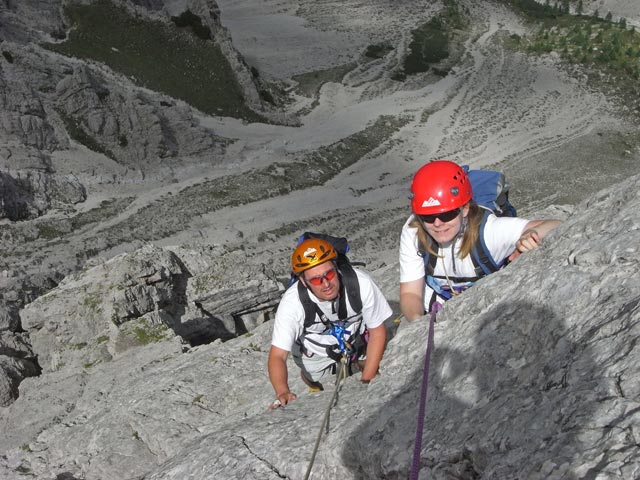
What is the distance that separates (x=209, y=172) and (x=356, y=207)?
1019cm

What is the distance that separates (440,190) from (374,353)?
95.8 inches

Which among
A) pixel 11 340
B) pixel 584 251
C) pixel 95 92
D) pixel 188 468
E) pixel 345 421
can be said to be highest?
pixel 95 92

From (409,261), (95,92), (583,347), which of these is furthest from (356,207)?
(583,347)

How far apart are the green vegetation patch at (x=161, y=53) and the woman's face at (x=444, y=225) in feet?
122

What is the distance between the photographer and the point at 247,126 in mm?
40562

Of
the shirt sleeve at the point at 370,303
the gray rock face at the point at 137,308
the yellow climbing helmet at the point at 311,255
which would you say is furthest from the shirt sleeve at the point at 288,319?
the gray rock face at the point at 137,308

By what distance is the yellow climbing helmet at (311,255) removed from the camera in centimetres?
694

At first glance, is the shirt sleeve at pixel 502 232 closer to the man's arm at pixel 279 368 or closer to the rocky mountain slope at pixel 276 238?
the rocky mountain slope at pixel 276 238

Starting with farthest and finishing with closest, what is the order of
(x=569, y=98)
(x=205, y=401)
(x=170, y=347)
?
(x=569, y=98) → (x=170, y=347) → (x=205, y=401)

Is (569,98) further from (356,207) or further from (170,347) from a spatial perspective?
(170,347)

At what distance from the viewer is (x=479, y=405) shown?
5.00 meters

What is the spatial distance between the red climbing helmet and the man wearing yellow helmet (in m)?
1.42

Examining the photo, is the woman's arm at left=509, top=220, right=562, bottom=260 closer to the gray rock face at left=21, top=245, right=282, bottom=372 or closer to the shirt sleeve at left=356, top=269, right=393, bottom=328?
the shirt sleeve at left=356, top=269, right=393, bottom=328

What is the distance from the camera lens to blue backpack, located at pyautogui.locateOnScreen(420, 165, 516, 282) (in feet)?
→ 22.4
